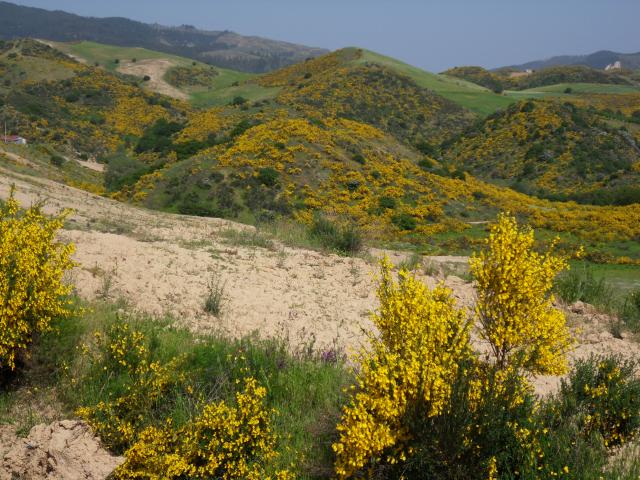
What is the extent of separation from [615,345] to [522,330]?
410 centimetres

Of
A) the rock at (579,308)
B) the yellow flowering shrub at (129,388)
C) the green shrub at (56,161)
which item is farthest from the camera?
the green shrub at (56,161)

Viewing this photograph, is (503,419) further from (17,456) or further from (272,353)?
(17,456)

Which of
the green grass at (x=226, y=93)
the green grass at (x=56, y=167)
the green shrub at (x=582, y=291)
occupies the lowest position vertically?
the green grass at (x=56, y=167)

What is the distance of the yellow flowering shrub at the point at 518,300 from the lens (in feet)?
17.7

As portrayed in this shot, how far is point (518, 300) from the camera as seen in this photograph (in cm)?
551

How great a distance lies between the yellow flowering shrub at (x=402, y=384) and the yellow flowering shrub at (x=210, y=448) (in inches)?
31.2

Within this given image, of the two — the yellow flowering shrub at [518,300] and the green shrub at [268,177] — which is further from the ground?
the yellow flowering shrub at [518,300]

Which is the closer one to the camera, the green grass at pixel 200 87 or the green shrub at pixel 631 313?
the green shrub at pixel 631 313

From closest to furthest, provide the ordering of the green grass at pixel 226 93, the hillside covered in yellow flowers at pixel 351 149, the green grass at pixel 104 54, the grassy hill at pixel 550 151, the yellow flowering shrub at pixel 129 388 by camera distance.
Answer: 1. the yellow flowering shrub at pixel 129 388
2. the hillside covered in yellow flowers at pixel 351 149
3. the grassy hill at pixel 550 151
4. the green grass at pixel 226 93
5. the green grass at pixel 104 54

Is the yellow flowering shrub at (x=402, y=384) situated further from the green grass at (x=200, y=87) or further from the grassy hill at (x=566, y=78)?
the grassy hill at (x=566, y=78)

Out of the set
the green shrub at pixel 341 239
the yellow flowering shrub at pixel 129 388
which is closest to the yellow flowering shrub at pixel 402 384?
the yellow flowering shrub at pixel 129 388

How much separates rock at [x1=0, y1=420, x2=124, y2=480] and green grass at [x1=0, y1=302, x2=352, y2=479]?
0.36 metres

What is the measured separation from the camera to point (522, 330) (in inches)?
211

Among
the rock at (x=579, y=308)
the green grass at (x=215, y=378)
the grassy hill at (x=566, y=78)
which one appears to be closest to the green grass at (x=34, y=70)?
the green grass at (x=215, y=378)
